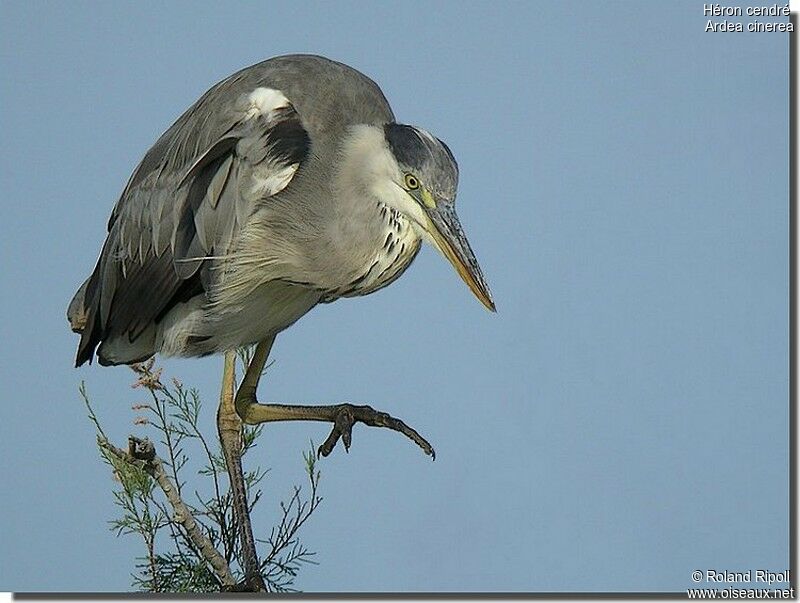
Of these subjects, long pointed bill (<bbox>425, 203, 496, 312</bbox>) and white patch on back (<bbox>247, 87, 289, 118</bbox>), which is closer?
long pointed bill (<bbox>425, 203, 496, 312</bbox>)

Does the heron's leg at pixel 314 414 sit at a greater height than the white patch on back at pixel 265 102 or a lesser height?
lesser

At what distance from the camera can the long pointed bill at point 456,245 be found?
2.50m

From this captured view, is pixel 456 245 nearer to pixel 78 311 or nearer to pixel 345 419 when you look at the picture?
pixel 345 419

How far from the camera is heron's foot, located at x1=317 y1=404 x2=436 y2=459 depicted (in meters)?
3.03

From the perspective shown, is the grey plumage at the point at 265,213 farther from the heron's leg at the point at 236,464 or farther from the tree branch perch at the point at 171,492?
the tree branch perch at the point at 171,492

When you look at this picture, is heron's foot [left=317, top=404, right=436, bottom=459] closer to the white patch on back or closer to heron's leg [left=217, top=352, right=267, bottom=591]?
heron's leg [left=217, top=352, right=267, bottom=591]

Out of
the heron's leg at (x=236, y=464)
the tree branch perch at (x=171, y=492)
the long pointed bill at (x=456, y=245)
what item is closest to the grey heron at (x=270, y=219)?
the long pointed bill at (x=456, y=245)

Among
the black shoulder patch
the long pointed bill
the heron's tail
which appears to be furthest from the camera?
the heron's tail

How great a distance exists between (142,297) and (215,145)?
481 mm

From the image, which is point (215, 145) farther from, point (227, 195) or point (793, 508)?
point (793, 508)

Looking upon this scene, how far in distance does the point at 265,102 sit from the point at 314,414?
84 cm

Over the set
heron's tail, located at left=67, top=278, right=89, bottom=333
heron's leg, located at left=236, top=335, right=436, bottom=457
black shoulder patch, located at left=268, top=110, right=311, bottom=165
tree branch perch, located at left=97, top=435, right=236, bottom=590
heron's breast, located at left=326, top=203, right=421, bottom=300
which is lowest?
tree branch perch, located at left=97, top=435, right=236, bottom=590

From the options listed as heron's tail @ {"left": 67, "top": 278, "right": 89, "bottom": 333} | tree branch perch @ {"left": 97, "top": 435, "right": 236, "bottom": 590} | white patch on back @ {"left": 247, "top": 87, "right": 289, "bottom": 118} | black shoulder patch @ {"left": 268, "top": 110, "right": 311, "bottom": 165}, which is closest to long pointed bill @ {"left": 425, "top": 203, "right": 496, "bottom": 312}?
black shoulder patch @ {"left": 268, "top": 110, "right": 311, "bottom": 165}

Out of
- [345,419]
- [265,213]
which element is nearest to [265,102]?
[265,213]
